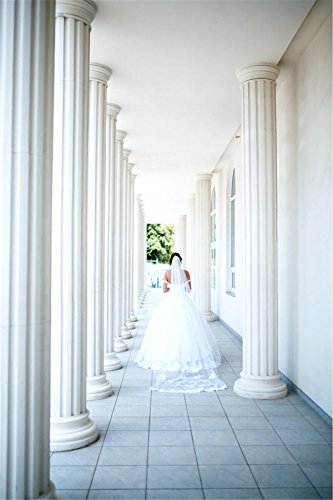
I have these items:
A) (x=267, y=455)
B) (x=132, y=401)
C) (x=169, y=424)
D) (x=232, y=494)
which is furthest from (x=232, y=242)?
(x=232, y=494)

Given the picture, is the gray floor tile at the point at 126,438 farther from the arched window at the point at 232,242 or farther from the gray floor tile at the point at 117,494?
the arched window at the point at 232,242

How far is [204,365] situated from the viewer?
9.48 meters

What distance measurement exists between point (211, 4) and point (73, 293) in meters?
4.30

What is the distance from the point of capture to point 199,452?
17.6 feet

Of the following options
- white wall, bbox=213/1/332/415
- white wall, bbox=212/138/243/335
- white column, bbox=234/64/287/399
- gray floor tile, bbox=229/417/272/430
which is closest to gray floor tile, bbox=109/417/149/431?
gray floor tile, bbox=229/417/272/430

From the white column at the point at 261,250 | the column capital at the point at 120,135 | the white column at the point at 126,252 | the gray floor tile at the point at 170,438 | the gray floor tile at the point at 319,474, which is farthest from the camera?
the white column at the point at 126,252

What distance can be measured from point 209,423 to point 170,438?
2.60 feet

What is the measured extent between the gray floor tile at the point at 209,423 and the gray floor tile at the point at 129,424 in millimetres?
651

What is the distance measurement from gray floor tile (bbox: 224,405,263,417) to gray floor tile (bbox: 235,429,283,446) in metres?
0.62

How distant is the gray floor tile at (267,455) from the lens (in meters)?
5.14

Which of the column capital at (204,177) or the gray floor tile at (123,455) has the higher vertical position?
the column capital at (204,177)

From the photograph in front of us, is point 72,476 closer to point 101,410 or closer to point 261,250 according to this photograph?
point 101,410

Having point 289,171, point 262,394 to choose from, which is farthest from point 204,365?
point 289,171

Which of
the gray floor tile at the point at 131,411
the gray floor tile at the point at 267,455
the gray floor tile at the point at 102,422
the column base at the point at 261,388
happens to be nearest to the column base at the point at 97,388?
the gray floor tile at the point at 131,411
